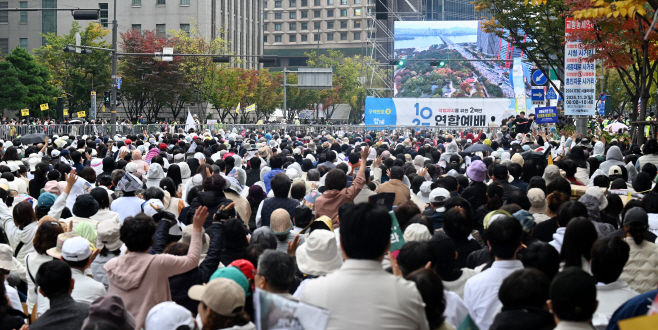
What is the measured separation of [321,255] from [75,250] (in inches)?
72.0

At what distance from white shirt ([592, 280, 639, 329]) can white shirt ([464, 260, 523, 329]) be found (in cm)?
55

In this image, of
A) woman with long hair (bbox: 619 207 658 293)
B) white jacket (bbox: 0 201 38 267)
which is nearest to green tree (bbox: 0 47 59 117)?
white jacket (bbox: 0 201 38 267)

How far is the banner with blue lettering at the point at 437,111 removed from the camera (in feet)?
140

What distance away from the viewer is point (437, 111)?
141 ft

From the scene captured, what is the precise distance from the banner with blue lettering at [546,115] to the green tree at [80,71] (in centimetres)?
4519

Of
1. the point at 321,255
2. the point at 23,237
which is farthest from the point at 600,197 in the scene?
the point at 23,237

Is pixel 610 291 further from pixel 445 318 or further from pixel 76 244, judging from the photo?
pixel 76 244

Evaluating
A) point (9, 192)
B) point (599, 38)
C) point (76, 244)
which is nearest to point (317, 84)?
point (599, 38)

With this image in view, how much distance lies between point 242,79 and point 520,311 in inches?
2537

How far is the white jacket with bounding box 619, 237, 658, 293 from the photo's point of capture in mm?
5113

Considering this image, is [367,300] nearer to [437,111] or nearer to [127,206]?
[127,206]

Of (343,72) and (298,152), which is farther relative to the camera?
(343,72)

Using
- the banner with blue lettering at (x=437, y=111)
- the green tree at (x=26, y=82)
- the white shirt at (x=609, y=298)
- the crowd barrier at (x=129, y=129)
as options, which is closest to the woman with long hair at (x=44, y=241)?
the white shirt at (x=609, y=298)

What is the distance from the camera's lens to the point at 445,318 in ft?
13.0
